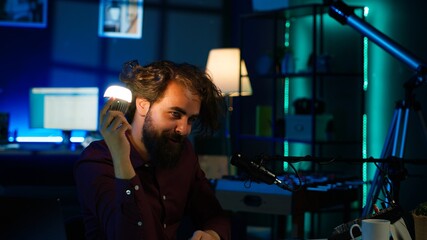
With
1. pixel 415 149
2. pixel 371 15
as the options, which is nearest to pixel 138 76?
pixel 415 149

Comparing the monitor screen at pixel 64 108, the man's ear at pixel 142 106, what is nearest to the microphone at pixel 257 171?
the man's ear at pixel 142 106

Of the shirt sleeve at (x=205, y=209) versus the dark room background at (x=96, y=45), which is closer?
the shirt sleeve at (x=205, y=209)

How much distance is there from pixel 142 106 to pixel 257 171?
650 millimetres

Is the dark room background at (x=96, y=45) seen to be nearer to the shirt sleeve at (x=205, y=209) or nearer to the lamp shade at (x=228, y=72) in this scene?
the lamp shade at (x=228, y=72)

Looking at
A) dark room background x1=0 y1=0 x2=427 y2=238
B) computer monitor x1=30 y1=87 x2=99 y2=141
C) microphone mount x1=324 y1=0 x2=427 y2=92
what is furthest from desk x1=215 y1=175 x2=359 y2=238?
computer monitor x1=30 y1=87 x2=99 y2=141

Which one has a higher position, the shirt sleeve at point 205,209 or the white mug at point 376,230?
the white mug at point 376,230

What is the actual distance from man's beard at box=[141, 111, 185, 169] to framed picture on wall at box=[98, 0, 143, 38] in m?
4.33

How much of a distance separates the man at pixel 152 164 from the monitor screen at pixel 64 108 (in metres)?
3.55

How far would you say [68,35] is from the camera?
6285mm

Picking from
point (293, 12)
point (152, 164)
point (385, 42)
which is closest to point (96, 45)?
point (293, 12)

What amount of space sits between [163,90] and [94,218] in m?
0.49

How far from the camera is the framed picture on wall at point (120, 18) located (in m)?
6.34

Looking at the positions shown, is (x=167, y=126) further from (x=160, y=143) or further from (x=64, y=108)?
(x=64, y=108)

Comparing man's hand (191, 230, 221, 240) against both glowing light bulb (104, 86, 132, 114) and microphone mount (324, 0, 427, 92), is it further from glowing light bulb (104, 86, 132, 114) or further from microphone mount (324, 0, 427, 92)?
microphone mount (324, 0, 427, 92)
